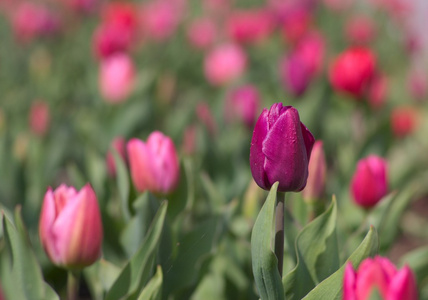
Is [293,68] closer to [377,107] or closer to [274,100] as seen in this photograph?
[274,100]

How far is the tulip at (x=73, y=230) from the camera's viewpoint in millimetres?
1023

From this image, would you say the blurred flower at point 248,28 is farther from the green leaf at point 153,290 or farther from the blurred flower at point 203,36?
the green leaf at point 153,290

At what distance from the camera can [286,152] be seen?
2.93 feet

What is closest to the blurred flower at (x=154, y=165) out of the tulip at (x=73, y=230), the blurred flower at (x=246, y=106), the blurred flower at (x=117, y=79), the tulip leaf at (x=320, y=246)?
the tulip at (x=73, y=230)

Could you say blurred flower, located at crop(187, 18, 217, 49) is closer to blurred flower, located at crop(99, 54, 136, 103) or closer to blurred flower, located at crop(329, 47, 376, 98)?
blurred flower, located at crop(99, 54, 136, 103)

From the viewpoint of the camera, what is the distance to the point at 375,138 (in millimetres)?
2057

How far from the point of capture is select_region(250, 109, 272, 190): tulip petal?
910 mm

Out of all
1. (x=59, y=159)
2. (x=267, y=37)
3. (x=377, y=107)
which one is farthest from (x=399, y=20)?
(x=59, y=159)

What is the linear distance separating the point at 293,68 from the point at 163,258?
138cm

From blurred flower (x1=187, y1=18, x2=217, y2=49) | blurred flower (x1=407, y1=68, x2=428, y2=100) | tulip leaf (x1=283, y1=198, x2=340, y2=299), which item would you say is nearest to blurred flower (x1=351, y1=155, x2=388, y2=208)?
tulip leaf (x1=283, y1=198, x2=340, y2=299)

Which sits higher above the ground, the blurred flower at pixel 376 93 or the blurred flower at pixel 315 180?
the blurred flower at pixel 315 180

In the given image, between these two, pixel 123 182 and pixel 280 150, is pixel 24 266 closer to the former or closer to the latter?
pixel 123 182

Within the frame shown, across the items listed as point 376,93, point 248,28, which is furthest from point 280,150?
point 248,28

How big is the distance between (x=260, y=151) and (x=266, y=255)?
0.47 feet
